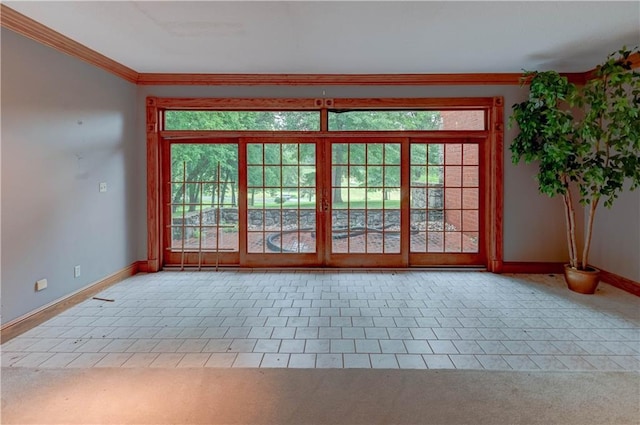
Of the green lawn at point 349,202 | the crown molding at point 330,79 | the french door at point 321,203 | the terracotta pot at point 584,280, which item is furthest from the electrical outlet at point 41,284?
the terracotta pot at point 584,280

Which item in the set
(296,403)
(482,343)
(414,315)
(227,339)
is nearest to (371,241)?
(414,315)

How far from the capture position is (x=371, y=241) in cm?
517

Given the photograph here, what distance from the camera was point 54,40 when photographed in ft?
11.1

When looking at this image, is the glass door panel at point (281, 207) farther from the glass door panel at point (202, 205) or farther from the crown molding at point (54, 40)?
the crown molding at point (54, 40)

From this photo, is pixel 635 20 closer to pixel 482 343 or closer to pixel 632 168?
pixel 632 168

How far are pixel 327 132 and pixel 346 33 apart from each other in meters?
1.70

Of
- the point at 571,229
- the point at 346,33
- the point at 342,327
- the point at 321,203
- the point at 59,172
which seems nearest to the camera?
the point at 342,327

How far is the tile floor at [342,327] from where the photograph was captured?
101 inches

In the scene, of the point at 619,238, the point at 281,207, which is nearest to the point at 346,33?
the point at 281,207

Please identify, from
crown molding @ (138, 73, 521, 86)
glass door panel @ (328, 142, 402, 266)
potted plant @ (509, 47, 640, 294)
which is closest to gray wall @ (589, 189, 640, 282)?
potted plant @ (509, 47, 640, 294)

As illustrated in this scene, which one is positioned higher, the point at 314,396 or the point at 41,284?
the point at 41,284

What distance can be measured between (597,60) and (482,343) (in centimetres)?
379

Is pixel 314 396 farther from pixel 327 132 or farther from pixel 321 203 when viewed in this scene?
pixel 327 132

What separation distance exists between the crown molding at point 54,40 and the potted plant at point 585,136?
16.4ft
